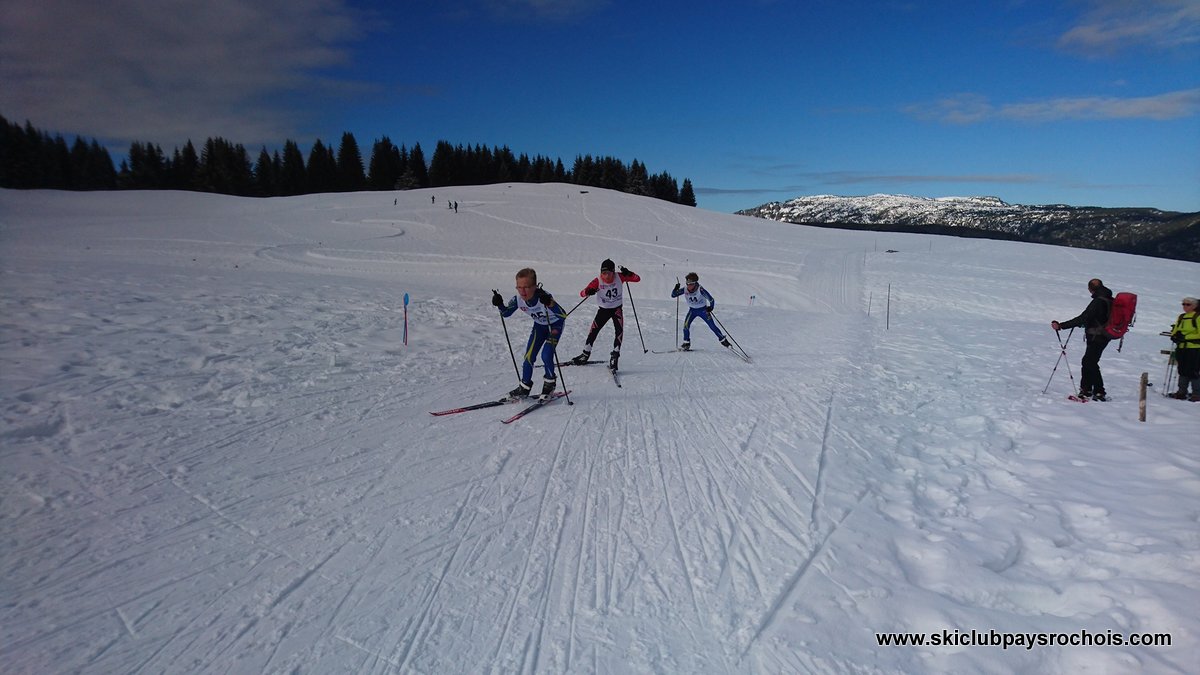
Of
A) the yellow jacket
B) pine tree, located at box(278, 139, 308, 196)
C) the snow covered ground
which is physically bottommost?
the snow covered ground

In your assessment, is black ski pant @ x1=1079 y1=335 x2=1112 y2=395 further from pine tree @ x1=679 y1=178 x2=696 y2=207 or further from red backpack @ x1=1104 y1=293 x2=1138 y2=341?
pine tree @ x1=679 y1=178 x2=696 y2=207

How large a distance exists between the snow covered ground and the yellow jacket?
101 cm

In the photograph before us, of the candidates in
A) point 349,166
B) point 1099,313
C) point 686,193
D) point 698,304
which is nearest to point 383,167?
point 349,166

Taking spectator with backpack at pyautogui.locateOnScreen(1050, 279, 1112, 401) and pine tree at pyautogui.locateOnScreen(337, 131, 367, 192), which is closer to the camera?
spectator with backpack at pyautogui.locateOnScreen(1050, 279, 1112, 401)

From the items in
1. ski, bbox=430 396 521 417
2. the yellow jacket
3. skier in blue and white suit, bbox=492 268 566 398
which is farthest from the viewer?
the yellow jacket

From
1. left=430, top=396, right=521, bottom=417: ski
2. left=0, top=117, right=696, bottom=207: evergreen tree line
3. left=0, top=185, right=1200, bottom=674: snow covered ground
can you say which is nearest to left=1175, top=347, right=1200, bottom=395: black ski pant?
left=0, top=185, right=1200, bottom=674: snow covered ground

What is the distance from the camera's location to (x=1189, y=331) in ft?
28.6

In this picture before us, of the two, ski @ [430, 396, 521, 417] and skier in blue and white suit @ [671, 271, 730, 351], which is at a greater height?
skier in blue and white suit @ [671, 271, 730, 351]

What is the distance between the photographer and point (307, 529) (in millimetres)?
4562

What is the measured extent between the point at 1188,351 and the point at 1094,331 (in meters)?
1.72

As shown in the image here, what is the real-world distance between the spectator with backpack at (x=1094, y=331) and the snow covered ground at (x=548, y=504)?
1.66 feet

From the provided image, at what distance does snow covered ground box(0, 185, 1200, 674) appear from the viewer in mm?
3453

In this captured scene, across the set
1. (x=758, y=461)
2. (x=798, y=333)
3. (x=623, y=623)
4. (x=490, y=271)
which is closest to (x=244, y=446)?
(x=623, y=623)

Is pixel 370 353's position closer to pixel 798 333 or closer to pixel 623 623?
Result: pixel 623 623
